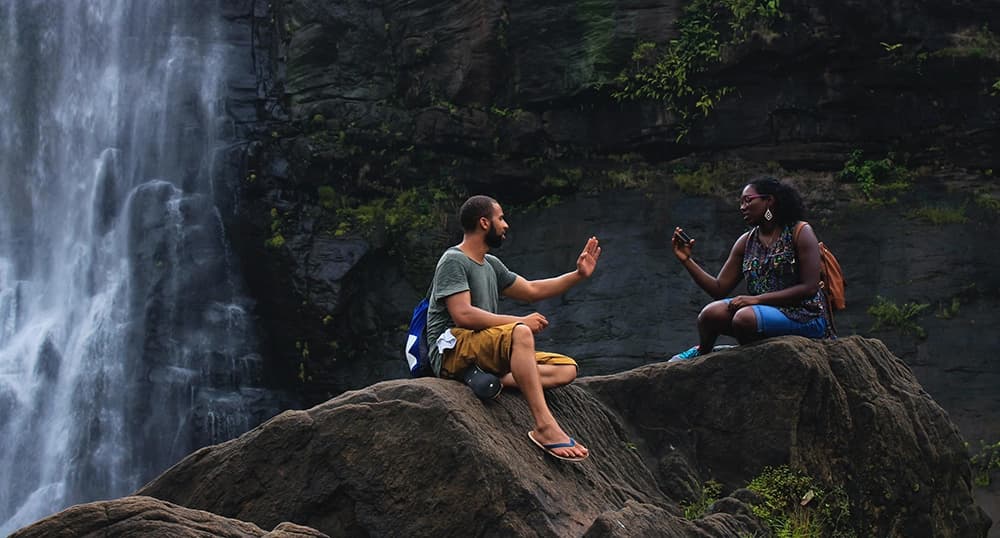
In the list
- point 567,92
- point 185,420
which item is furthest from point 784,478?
point 185,420

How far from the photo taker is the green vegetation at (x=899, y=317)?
1695cm

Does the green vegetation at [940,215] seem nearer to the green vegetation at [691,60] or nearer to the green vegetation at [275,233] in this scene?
the green vegetation at [691,60]

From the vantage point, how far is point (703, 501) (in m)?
7.55

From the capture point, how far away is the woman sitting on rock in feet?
25.6

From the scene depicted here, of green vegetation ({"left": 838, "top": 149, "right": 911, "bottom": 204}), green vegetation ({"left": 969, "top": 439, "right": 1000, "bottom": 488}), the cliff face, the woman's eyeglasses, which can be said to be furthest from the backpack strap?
green vegetation ({"left": 838, "top": 149, "right": 911, "bottom": 204})

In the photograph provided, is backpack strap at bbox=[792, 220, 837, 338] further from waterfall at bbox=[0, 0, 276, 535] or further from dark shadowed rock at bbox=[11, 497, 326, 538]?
waterfall at bbox=[0, 0, 276, 535]

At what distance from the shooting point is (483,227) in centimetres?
682

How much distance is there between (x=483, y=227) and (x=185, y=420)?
15.1 metres

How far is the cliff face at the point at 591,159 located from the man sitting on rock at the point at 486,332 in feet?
36.9

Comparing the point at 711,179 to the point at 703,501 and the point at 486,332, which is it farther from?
the point at 486,332

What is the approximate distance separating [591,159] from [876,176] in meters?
4.74

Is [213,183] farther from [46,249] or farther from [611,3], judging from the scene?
[611,3]

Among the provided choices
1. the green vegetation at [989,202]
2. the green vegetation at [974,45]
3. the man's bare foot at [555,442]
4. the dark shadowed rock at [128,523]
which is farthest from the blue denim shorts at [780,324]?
the green vegetation at [974,45]

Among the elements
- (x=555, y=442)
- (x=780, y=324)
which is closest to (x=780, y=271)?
(x=780, y=324)
